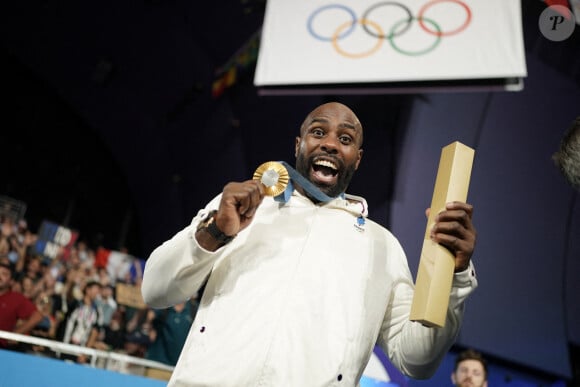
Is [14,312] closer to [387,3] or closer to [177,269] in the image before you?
[177,269]

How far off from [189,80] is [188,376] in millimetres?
7255

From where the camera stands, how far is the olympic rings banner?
423 cm

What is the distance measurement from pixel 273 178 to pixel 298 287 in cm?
33

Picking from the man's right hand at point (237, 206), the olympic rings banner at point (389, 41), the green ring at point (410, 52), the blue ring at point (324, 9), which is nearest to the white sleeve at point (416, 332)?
the man's right hand at point (237, 206)

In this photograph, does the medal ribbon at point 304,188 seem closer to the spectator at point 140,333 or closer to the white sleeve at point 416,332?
the white sleeve at point 416,332

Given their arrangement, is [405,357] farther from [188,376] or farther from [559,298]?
[559,298]

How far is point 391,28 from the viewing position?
462 cm

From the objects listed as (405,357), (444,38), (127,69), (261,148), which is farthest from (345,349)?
(127,69)

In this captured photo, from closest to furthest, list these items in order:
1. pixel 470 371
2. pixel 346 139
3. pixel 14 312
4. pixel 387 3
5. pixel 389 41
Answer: pixel 346 139, pixel 470 371, pixel 14 312, pixel 389 41, pixel 387 3

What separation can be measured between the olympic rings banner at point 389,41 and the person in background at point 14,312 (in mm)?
2644

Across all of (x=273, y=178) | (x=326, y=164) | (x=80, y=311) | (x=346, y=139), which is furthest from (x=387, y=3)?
(x=80, y=311)

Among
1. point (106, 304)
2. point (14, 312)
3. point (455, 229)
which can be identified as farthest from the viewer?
point (106, 304)

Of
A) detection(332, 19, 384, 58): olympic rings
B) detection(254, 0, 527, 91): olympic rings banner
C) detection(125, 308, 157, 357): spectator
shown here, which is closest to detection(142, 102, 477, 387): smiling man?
detection(254, 0, 527, 91): olympic rings banner

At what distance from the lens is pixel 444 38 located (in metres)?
4.41
